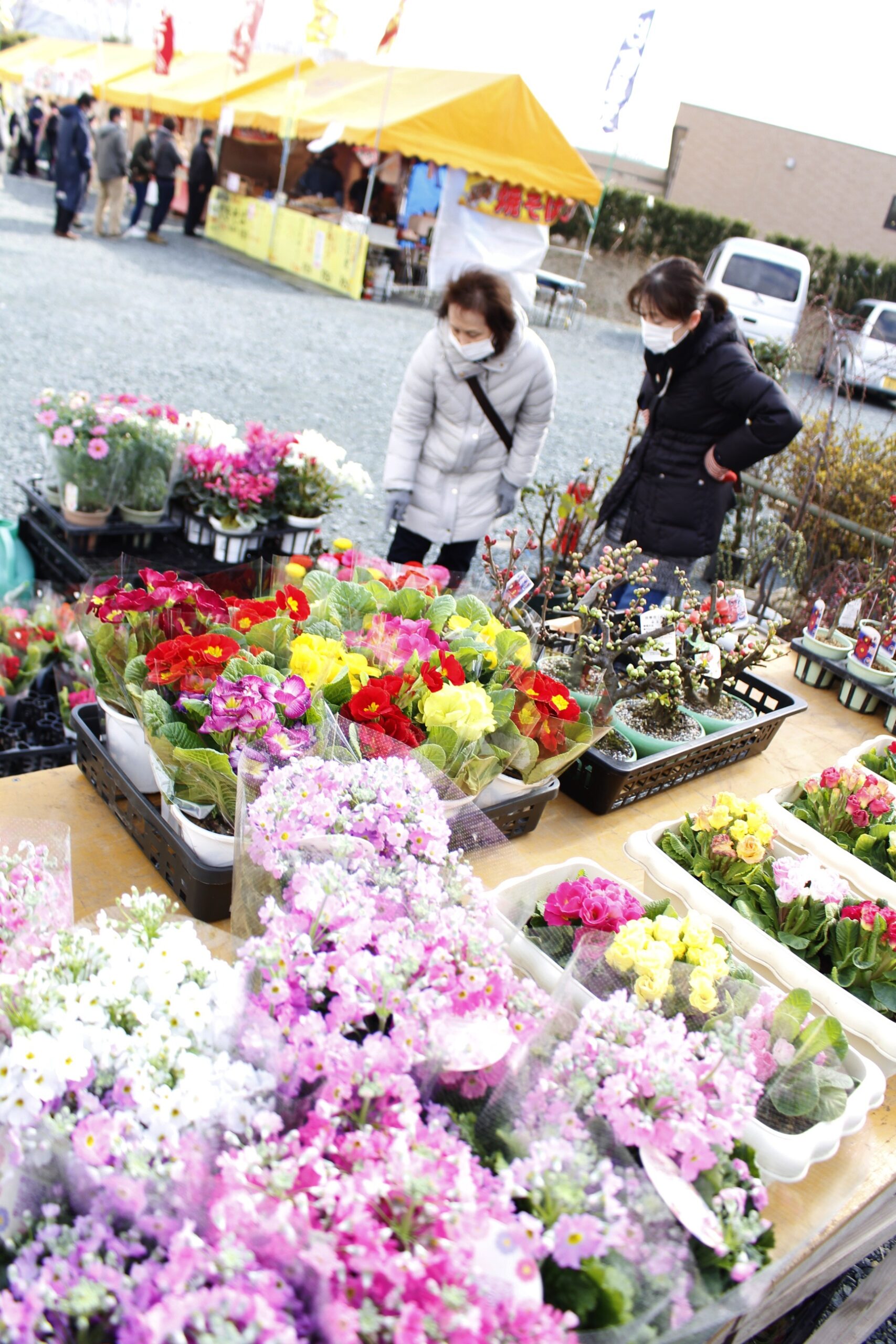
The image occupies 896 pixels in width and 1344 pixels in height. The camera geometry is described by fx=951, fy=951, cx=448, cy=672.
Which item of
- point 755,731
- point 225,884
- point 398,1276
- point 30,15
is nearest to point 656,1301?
point 398,1276

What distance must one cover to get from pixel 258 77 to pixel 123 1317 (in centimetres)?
1612

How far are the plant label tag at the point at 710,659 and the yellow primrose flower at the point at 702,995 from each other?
112cm

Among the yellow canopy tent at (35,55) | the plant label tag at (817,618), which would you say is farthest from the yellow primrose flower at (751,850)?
the yellow canopy tent at (35,55)

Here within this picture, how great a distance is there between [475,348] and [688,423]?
730 millimetres

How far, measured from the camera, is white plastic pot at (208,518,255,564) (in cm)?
350

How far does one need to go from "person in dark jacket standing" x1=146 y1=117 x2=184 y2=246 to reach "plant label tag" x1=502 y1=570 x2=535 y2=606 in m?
13.2

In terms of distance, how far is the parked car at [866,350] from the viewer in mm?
4367

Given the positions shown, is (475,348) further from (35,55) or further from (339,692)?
(35,55)

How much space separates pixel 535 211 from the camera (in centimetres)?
1190

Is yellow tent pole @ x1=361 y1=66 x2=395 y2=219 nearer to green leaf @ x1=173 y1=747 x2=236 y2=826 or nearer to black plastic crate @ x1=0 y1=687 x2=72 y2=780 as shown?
black plastic crate @ x1=0 y1=687 x2=72 y2=780

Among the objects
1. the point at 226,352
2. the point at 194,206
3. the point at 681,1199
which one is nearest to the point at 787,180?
the point at 194,206

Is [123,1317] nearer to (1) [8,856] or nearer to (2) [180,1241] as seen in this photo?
(2) [180,1241]

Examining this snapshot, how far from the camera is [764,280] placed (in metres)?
13.2

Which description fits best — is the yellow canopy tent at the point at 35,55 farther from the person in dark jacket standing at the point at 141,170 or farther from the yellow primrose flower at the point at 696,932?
the yellow primrose flower at the point at 696,932
